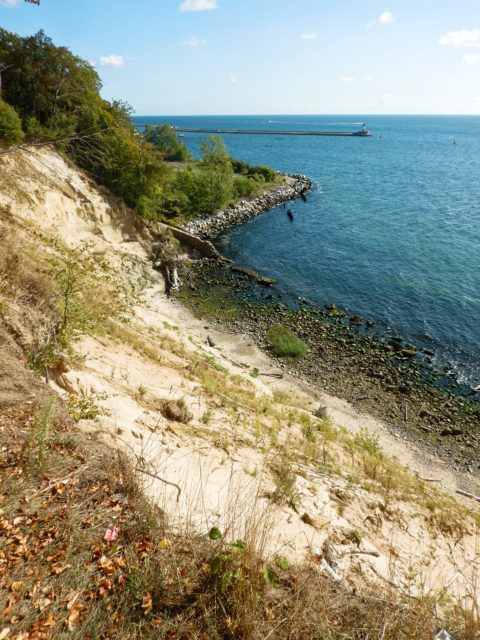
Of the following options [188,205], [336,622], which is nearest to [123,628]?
[336,622]

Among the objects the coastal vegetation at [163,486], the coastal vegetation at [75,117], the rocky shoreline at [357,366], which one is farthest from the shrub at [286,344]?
the coastal vegetation at [75,117]

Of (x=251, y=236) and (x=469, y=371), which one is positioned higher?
(x=251, y=236)

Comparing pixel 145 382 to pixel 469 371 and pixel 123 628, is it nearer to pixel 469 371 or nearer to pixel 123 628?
pixel 123 628

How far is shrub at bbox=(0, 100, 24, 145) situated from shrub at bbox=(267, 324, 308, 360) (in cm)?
2095

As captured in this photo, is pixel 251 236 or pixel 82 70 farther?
pixel 251 236

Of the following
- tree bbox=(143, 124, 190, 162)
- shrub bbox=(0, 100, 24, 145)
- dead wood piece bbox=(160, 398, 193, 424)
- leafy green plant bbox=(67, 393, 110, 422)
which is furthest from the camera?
tree bbox=(143, 124, 190, 162)

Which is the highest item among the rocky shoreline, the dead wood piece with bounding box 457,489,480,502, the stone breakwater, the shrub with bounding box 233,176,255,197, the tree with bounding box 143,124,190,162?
the tree with bounding box 143,124,190,162

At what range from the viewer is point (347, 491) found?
9.87 meters

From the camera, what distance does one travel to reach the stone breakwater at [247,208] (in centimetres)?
4284

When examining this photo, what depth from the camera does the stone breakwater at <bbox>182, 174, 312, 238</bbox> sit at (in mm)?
42844

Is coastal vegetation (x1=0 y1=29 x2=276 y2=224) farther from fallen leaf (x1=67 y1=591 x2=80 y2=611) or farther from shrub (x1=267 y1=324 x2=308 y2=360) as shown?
fallen leaf (x1=67 y1=591 x2=80 y2=611)

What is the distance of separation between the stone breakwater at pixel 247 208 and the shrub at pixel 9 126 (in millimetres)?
18644

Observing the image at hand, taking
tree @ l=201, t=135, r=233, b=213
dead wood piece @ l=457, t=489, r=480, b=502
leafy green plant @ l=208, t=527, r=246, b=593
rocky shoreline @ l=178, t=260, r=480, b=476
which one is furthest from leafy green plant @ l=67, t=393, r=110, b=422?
tree @ l=201, t=135, r=233, b=213

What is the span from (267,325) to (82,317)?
17896 mm
